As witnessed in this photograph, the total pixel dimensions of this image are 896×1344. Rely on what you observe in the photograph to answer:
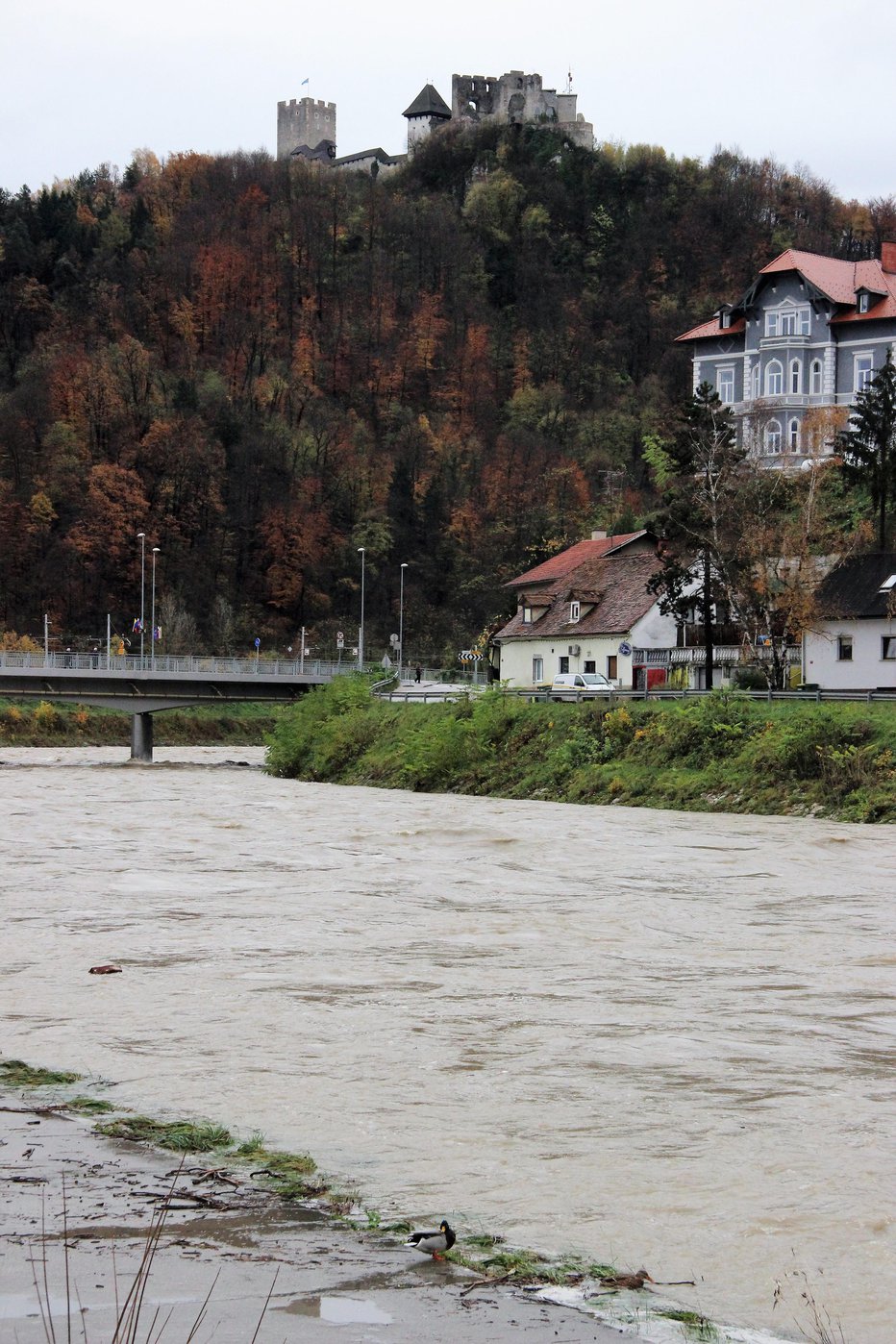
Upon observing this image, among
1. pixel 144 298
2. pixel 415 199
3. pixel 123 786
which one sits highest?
pixel 415 199

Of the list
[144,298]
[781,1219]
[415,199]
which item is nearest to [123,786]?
[781,1219]

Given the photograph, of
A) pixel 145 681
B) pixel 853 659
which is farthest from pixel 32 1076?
pixel 145 681

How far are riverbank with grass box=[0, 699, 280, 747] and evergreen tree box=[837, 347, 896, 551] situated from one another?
39.2 metres

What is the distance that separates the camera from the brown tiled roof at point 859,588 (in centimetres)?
5475

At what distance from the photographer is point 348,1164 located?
1009 centimetres

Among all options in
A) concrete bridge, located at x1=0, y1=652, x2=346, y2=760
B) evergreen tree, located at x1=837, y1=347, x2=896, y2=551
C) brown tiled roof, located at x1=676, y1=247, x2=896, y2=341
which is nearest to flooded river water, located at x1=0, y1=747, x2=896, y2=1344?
evergreen tree, located at x1=837, y1=347, x2=896, y2=551

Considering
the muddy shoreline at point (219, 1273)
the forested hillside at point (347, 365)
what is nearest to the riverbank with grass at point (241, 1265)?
the muddy shoreline at point (219, 1273)

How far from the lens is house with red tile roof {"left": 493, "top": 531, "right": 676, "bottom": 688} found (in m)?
69.9

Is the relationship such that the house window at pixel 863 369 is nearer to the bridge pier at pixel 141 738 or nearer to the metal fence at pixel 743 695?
the metal fence at pixel 743 695

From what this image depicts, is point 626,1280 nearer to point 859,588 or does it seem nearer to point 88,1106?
point 88,1106

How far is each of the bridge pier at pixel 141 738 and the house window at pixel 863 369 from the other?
3872 centimetres

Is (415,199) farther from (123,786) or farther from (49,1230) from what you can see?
(49,1230)

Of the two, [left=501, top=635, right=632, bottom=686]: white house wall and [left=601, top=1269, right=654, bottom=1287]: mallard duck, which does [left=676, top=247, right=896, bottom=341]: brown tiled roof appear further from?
[left=601, top=1269, right=654, bottom=1287]: mallard duck

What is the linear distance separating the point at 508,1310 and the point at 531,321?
16505 cm
